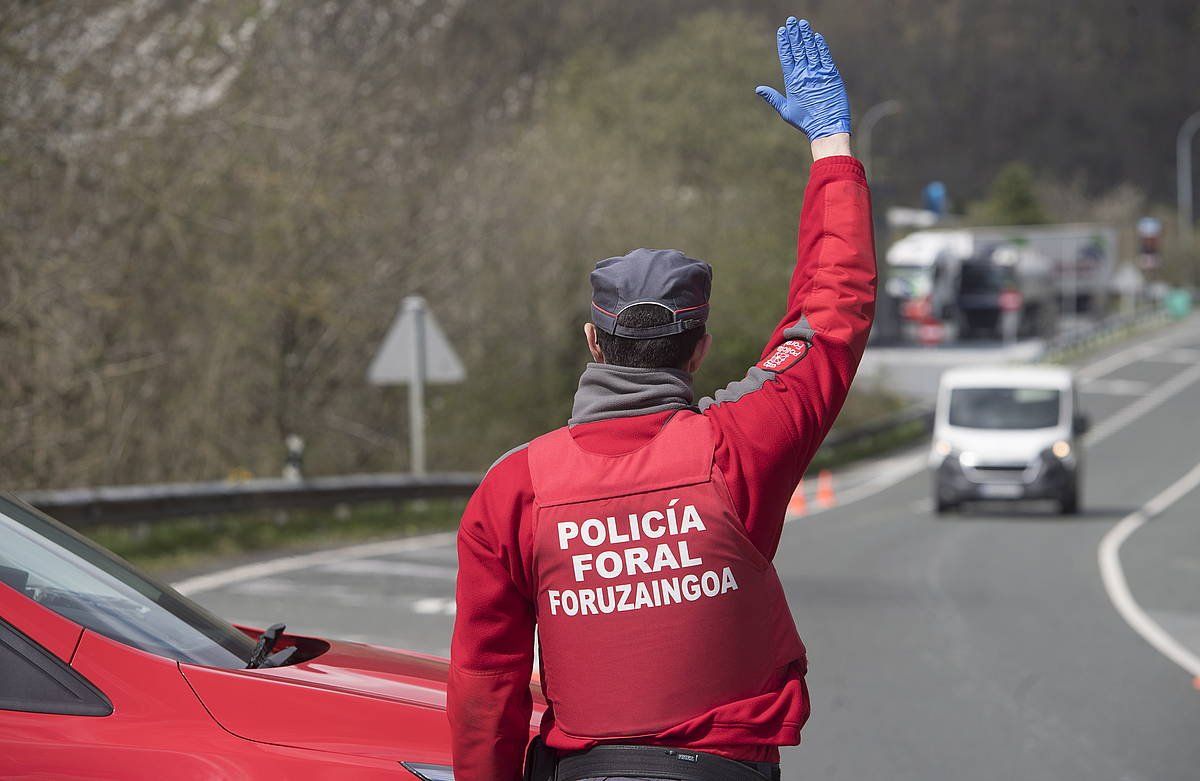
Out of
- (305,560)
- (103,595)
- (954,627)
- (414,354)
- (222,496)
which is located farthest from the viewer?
(414,354)

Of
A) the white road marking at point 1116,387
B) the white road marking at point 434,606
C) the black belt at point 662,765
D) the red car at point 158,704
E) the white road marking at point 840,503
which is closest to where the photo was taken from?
the black belt at point 662,765

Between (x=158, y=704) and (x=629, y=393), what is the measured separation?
1092 mm

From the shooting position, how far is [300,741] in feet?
11.1

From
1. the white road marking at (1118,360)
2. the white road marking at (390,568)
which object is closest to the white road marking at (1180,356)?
the white road marking at (1118,360)

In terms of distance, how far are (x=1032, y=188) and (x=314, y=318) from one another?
118 metres

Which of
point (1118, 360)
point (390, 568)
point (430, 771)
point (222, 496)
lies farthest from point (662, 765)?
Result: point (1118, 360)

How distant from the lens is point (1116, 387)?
53.8 metres

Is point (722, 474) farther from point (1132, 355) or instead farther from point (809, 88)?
point (1132, 355)

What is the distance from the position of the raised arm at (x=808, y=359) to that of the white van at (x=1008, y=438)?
19.9 metres

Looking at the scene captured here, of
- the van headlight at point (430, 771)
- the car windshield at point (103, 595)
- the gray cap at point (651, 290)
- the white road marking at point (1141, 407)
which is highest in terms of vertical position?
the gray cap at point (651, 290)

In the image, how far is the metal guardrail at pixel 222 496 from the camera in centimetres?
1429

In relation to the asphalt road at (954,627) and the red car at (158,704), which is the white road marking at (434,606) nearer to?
the asphalt road at (954,627)

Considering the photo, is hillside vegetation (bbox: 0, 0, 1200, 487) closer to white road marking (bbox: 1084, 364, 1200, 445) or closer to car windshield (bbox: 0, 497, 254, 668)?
white road marking (bbox: 1084, 364, 1200, 445)

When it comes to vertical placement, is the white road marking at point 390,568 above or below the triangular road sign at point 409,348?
below
